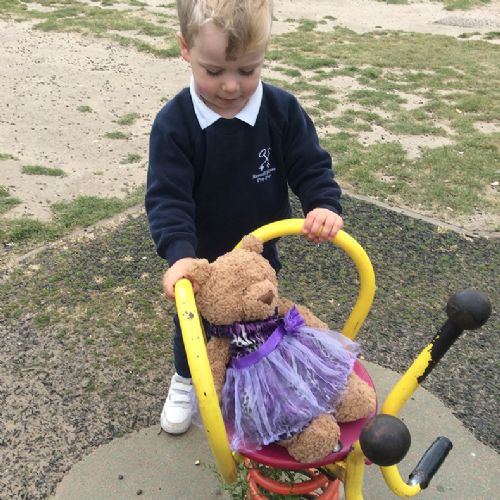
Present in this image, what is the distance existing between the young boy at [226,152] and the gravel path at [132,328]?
0.58m

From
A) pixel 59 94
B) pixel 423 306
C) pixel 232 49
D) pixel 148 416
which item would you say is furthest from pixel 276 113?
pixel 59 94

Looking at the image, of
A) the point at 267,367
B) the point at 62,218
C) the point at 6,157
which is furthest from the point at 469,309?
the point at 6,157

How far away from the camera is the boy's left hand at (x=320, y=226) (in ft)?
5.44

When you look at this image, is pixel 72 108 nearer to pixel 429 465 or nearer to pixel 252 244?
pixel 252 244

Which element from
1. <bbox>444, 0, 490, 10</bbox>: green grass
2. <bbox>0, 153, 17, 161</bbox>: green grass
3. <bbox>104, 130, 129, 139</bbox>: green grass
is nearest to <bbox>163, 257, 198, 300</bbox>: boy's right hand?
<bbox>0, 153, 17, 161</bbox>: green grass

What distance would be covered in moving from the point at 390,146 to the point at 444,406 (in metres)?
2.72

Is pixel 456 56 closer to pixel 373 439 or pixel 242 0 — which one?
pixel 242 0

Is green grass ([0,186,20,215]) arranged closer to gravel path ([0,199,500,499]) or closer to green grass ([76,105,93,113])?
gravel path ([0,199,500,499])

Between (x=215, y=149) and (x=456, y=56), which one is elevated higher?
(x=215, y=149)

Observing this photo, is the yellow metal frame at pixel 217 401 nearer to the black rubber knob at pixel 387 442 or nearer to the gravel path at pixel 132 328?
the black rubber knob at pixel 387 442

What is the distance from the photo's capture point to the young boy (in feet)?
4.98

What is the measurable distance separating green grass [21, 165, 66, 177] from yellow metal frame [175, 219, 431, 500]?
3002mm

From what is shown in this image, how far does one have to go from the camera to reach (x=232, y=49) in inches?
59.6

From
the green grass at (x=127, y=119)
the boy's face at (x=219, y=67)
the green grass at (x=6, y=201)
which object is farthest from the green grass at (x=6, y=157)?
the boy's face at (x=219, y=67)
